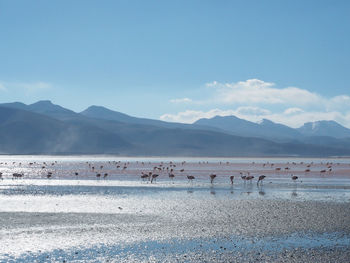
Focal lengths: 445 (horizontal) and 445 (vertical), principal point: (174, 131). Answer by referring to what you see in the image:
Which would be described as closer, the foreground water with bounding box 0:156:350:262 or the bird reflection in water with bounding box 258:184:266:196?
the foreground water with bounding box 0:156:350:262

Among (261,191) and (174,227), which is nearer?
(174,227)

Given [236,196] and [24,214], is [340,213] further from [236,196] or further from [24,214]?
[24,214]

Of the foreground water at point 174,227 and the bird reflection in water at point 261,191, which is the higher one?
the bird reflection in water at point 261,191

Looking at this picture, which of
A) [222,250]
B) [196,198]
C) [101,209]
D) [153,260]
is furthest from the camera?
[196,198]

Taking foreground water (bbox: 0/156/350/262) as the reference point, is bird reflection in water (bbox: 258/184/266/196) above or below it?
above

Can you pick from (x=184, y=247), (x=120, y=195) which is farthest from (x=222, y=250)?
(x=120, y=195)

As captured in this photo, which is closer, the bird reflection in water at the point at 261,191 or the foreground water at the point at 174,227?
the foreground water at the point at 174,227

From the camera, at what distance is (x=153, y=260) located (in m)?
14.5

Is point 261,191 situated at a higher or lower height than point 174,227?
higher

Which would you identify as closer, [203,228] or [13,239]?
[13,239]

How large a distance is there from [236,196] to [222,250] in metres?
16.0

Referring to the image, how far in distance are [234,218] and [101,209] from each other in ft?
25.1

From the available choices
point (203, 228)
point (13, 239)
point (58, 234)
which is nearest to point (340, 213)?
point (203, 228)

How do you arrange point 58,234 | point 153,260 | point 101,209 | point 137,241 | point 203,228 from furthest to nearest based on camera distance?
1. point 101,209
2. point 203,228
3. point 58,234
4. point 137,241
5. point 153,260
